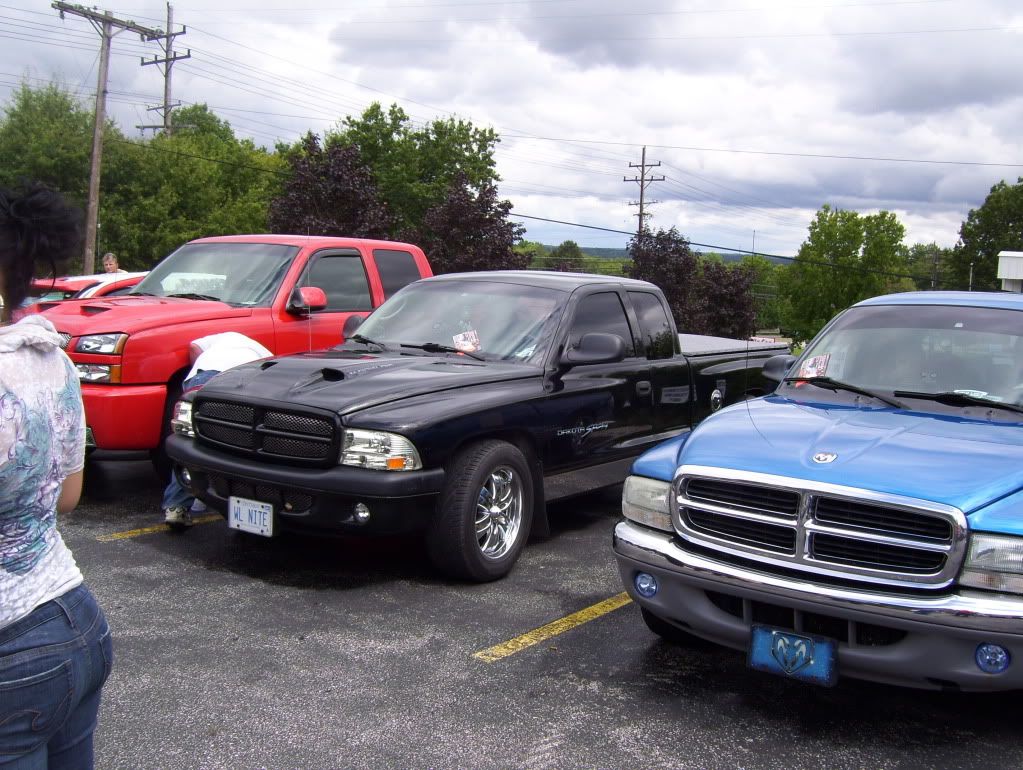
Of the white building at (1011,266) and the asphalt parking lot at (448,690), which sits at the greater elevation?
the white building at (1011,266)

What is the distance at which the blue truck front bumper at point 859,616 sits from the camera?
10.2 feet

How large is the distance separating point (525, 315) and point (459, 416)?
1.35 m

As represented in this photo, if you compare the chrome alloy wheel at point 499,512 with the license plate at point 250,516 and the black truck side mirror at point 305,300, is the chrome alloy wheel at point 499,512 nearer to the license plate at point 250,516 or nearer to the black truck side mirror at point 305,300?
the license plate at point 250,516

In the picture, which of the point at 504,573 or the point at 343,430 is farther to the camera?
the point at 504,573

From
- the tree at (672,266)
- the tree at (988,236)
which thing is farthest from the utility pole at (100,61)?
the tree at (988,236)

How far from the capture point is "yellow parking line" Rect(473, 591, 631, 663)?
431cm

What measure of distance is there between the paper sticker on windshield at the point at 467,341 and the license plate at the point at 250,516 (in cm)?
173

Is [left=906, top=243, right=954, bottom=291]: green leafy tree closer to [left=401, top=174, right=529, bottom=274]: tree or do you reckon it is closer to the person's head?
[left=401, top=174, right=529, bottom=274]: tree

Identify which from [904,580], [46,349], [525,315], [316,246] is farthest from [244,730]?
[316,246]

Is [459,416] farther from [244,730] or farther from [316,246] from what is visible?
[316,246]

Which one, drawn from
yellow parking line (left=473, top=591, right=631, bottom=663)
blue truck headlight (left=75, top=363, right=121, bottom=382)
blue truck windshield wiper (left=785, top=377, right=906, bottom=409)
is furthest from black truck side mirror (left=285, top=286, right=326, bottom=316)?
blue truck windshield wiper (left=785, top=377, right=906, bottom=409)

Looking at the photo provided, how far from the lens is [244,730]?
11.5 feet

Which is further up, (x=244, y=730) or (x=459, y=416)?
(x=459, y=416)

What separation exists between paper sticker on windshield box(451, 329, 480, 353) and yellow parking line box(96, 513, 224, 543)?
7.21 feet
